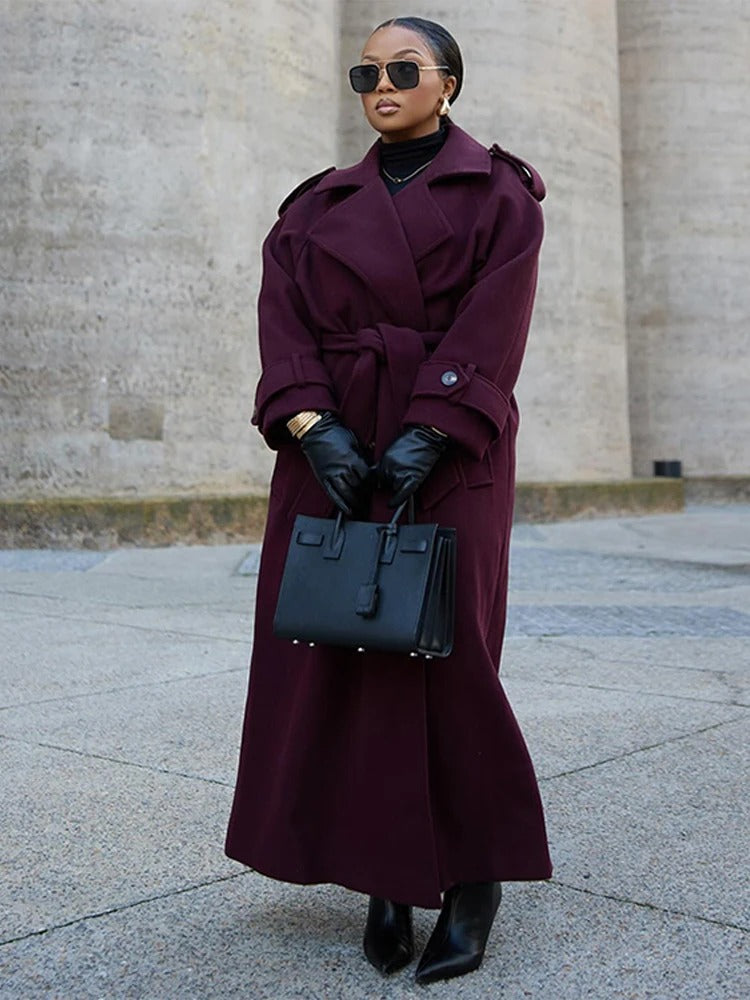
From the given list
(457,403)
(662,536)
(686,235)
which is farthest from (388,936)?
(686,235)

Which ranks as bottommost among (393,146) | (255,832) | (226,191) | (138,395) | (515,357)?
(255,832)

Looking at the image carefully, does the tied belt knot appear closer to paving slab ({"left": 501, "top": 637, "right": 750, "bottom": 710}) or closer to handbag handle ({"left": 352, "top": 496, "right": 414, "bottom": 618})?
handbag handle ({"left": 352, "top": 496, "right": 414, "bottom": 618})

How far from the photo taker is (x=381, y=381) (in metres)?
2.70

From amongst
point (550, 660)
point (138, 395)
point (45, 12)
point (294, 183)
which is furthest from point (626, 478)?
point (550, 660)

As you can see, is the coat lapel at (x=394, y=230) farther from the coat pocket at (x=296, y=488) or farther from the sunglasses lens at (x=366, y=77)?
the coat pocket at (x=296, y=488)

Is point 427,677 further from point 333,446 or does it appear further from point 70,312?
point 70,312

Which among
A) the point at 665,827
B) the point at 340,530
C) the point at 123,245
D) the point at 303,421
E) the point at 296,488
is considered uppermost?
the point at 123,245

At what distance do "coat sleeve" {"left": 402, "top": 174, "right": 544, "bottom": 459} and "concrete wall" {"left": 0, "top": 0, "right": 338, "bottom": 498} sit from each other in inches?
369

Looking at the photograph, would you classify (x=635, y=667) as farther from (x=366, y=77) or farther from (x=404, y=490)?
(x=366, y=77)

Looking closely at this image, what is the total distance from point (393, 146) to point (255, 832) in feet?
4.87

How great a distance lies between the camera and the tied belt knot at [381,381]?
2684 millimetres

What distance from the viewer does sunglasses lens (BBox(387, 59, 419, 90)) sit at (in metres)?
2.76

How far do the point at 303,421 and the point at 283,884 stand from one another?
3.71ft

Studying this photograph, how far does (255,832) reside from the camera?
270 cm
